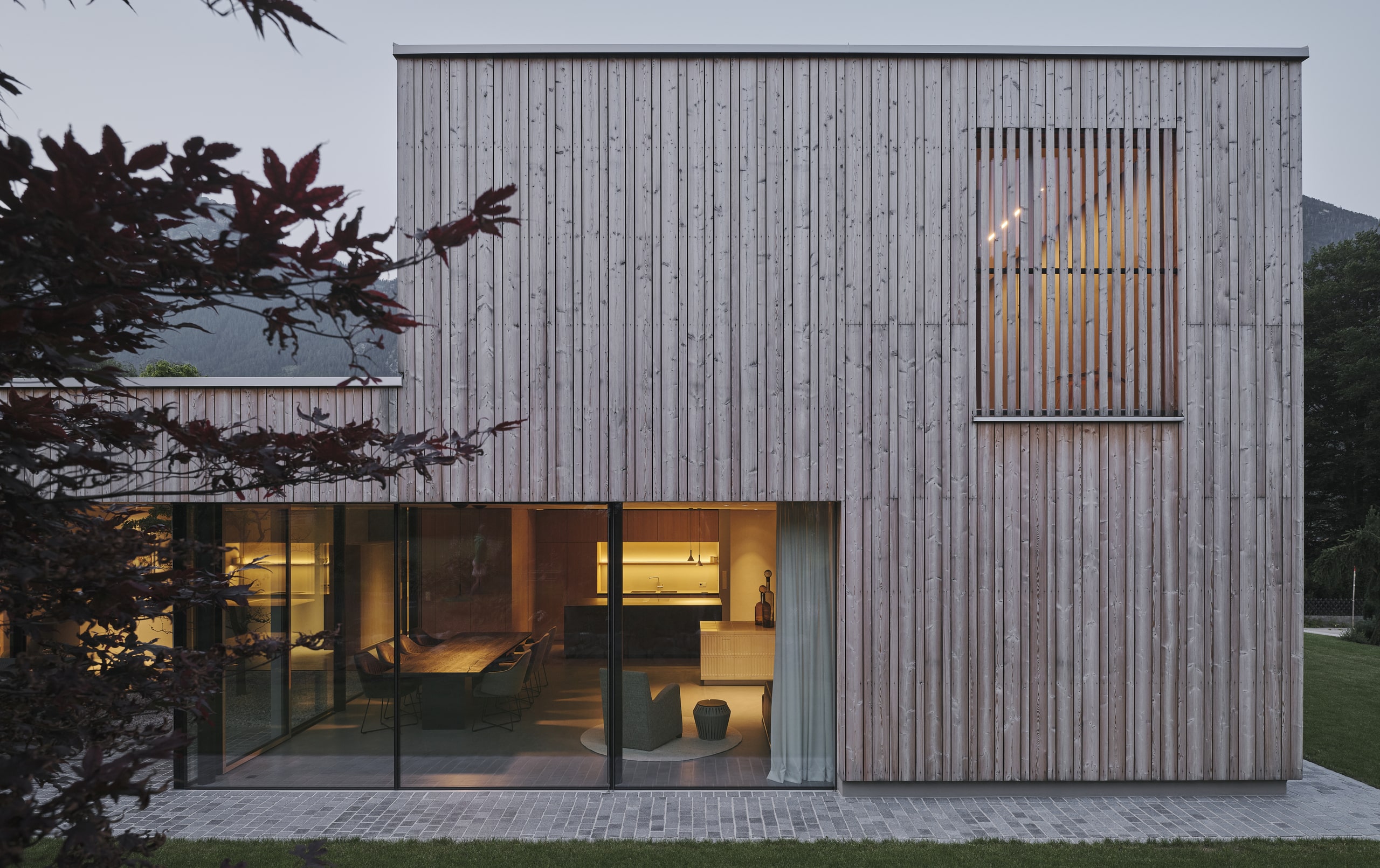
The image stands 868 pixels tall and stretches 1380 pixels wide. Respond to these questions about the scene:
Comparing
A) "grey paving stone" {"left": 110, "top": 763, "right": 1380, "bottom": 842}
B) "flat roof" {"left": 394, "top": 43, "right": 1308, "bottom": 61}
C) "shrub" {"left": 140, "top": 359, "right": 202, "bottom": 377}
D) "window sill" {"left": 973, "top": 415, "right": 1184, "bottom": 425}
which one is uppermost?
"flat roof" {"left": 394, "top": 43, "right": 1308, "bottom": 61}

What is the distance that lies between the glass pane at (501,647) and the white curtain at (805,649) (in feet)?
5.10

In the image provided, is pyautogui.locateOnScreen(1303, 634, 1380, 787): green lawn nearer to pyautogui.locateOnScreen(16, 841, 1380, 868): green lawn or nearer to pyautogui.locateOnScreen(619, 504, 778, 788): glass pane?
pyautogui.locateOnScreen(16, 841, 1380, 868): green lawn

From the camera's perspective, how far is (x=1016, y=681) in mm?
6340

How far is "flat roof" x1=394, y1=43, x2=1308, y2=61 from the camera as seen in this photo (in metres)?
6.39

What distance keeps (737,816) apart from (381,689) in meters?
3.21

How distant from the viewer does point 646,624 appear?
687 centimetres

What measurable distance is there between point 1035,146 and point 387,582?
21.7 ft

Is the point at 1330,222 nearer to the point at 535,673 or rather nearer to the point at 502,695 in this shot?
the point at 535,673

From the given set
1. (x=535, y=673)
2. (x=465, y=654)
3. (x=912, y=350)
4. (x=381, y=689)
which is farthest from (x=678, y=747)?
(x=912, y=350)

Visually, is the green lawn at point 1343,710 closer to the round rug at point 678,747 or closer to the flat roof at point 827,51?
the round rug at point 678,747

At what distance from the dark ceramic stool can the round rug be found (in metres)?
0.03

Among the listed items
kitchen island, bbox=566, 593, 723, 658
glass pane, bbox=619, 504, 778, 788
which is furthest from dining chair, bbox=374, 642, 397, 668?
glass pane, bbox=619, 504, 778, 788

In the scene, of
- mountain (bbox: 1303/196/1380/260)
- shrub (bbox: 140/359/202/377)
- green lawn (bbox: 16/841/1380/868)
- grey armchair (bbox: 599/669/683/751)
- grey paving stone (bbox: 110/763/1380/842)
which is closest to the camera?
green lawn (bbox: 16/841/1380/868)

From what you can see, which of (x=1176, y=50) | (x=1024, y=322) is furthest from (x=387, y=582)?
(x=1176, y=50)
